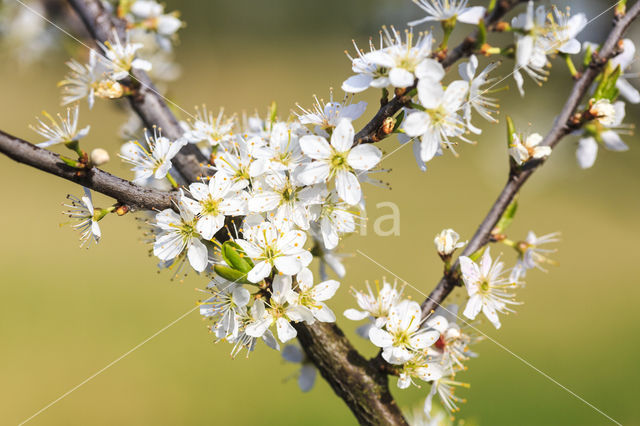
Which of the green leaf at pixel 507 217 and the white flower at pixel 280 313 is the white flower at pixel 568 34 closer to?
the green leaf at pixel 507 217

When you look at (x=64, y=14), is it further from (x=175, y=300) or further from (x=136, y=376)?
(x=175, y=300)

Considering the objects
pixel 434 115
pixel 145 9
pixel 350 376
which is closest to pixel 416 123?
pixel 434 115

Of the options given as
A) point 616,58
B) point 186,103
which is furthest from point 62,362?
point 186,103

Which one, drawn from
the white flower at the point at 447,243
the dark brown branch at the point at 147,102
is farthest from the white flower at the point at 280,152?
the white flower at the point at 447,243

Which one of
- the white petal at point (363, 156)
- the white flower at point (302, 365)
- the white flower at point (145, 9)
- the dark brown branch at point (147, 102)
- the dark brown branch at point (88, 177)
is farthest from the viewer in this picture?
the white flower at point (145, 9)

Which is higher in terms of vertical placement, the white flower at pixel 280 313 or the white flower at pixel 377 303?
the white flower at pixel 280 313

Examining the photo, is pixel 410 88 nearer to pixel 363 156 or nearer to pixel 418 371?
pixel 363 156

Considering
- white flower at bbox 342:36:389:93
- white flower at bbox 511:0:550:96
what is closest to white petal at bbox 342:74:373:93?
white flower at bbox 342:36:389:93
